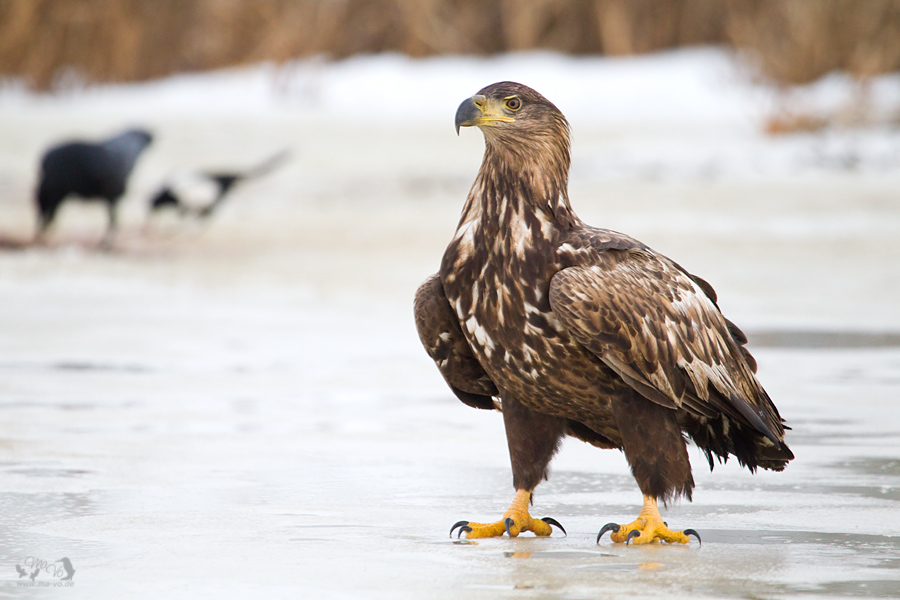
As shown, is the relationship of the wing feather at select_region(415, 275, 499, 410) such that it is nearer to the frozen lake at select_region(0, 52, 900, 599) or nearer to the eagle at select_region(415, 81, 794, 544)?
the eagle at select_region(415, 81, 794, 544)

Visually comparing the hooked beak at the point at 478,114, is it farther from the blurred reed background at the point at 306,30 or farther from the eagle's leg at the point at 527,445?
the blurred reed background at the point at 306,30

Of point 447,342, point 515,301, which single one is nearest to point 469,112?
point 515,301

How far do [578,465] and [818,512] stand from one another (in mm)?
1295

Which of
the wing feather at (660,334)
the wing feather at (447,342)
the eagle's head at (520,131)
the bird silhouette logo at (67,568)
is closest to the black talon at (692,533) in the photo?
the wing feather at (660,334)

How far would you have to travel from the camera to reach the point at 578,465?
5.93m

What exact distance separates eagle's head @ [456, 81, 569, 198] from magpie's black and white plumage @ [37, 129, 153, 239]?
9.98 meters

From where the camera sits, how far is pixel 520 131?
4.68 meters

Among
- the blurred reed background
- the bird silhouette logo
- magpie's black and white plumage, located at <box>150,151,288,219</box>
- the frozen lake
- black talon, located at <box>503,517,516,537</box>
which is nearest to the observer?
the bird silhouette logo

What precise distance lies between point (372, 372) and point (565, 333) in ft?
12.8

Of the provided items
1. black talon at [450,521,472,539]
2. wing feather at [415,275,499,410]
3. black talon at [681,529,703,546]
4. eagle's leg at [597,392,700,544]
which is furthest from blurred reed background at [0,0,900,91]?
black talon at [450,521,472,539]

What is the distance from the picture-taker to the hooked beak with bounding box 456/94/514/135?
463cm

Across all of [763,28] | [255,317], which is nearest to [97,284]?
[255,317]

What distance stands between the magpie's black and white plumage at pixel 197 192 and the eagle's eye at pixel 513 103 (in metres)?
10.2

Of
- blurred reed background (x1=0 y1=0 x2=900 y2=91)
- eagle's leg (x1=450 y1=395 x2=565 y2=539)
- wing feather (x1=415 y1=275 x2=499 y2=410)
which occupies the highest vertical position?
blurred reed background (x1=0 y1=0 x2=900 y2=91)
